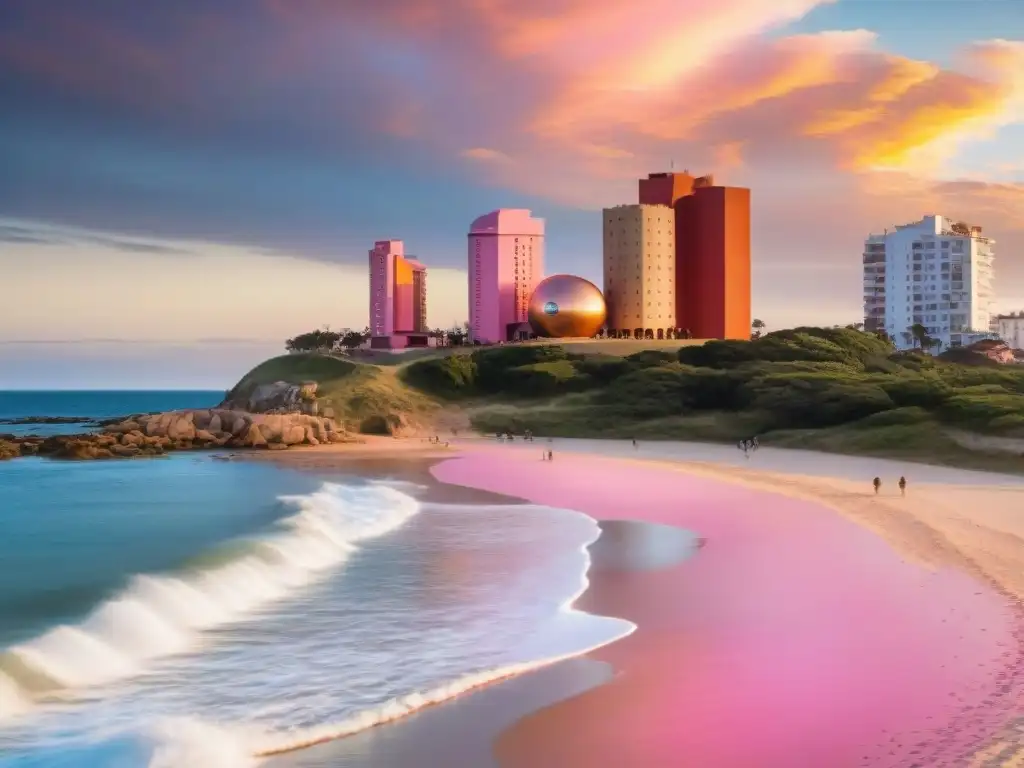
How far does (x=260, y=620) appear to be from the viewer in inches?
586

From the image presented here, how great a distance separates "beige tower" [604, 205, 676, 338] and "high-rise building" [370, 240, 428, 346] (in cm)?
1879

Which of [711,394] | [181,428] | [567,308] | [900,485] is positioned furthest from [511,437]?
[900,485]

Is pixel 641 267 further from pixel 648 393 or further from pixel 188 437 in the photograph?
pixel 188 437

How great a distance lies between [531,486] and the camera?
1308 inches

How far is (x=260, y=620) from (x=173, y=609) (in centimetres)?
173

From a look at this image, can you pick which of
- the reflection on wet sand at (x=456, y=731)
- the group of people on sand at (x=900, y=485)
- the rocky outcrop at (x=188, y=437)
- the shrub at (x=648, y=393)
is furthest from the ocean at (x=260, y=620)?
the shrub at (x=648, y=393)

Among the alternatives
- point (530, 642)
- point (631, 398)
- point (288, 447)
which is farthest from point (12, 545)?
point (631, 398)

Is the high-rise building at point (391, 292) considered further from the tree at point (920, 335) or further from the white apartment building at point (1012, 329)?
the white apartment building at point (1012, 329)

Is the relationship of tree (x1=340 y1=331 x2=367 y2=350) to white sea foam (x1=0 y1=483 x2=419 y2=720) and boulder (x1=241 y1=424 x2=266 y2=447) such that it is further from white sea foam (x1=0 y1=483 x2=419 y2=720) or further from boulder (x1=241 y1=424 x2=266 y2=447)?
white sea foam (x1=0 y1=483 x2=419 y2=720)

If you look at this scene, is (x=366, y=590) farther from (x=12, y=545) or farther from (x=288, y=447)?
(x=288, y=447)

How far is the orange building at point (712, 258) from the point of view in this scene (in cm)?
7681

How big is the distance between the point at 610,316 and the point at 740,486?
157 ft

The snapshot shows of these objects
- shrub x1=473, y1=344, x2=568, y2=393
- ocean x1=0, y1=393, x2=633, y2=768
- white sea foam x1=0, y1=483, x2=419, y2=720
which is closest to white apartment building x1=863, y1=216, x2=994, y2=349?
shrub x1=473, y1=344, x2=568, y2=393

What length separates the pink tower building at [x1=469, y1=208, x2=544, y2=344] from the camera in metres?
79.2
